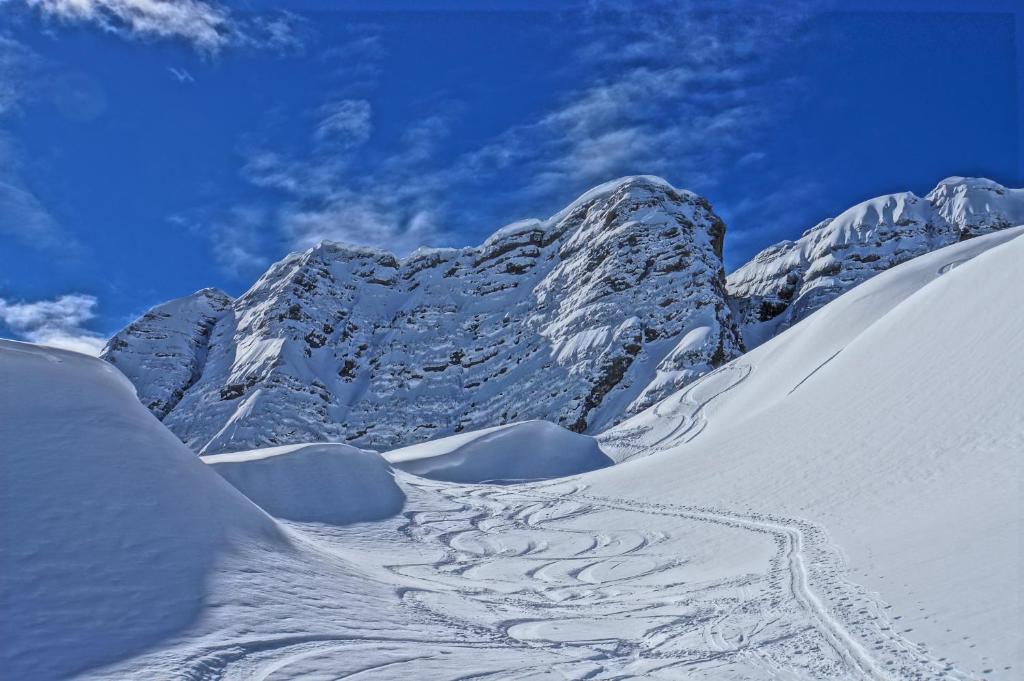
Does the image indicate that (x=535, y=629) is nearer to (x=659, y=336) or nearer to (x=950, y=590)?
(x=950, y=590)

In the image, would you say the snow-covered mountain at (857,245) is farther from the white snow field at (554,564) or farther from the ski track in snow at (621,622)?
the ski track in snow at (621,622)

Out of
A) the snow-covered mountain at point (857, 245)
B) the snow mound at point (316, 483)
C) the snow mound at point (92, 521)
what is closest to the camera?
the snow mound at point (92, 521)

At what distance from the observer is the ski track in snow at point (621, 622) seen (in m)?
6.61

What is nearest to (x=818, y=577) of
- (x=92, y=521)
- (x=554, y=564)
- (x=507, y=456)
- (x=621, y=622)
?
(x=621, y=622)

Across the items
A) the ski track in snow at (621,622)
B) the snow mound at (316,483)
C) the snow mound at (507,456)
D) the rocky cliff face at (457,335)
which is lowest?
the ski track in snow at (621,622)

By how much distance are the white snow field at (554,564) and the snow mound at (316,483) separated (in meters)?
1.31

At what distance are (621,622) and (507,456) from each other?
29785 mm

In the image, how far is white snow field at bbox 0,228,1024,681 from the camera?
6.60m

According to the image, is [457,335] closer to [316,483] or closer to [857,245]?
→ [857,245]

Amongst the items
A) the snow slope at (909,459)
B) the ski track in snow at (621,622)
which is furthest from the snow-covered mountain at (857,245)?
the ski track in snow at (621,622)

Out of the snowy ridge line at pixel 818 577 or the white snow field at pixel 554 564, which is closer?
the snowy ridge line at pixel 818 577

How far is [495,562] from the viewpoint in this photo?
54.2 feet

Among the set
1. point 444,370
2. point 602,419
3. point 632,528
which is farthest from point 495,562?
point 444,370

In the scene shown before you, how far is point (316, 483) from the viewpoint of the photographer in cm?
2516
